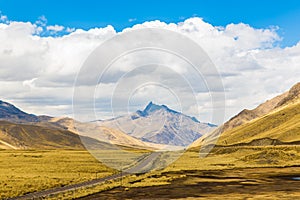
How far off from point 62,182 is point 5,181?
12.3 meters

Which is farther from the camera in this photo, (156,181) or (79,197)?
(156,181)

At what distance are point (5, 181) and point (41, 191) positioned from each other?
19.4 m

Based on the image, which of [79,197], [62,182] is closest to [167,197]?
[79,197]

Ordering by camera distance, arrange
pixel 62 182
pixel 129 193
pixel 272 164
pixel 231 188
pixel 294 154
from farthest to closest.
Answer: pixel 294 154
pixel 272 164
pixel 62 182
pixel 231 188
pixel 129 193

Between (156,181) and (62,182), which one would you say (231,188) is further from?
(62,182)

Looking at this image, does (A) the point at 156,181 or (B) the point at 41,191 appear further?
(A) the point at 156,181

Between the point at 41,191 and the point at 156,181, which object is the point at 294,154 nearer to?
the point at 156,181

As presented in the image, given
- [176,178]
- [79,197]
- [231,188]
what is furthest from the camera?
[176,178]

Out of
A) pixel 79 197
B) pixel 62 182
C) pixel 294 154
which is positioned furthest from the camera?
pixel 294 154

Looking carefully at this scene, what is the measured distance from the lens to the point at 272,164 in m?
134

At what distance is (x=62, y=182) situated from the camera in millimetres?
80375

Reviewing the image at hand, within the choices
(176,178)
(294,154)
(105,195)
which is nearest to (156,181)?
(176,178)

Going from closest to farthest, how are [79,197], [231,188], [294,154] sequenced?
1. [79,197]
2. [231,188]
3. [294,154]

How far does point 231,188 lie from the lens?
70938 millimetres
